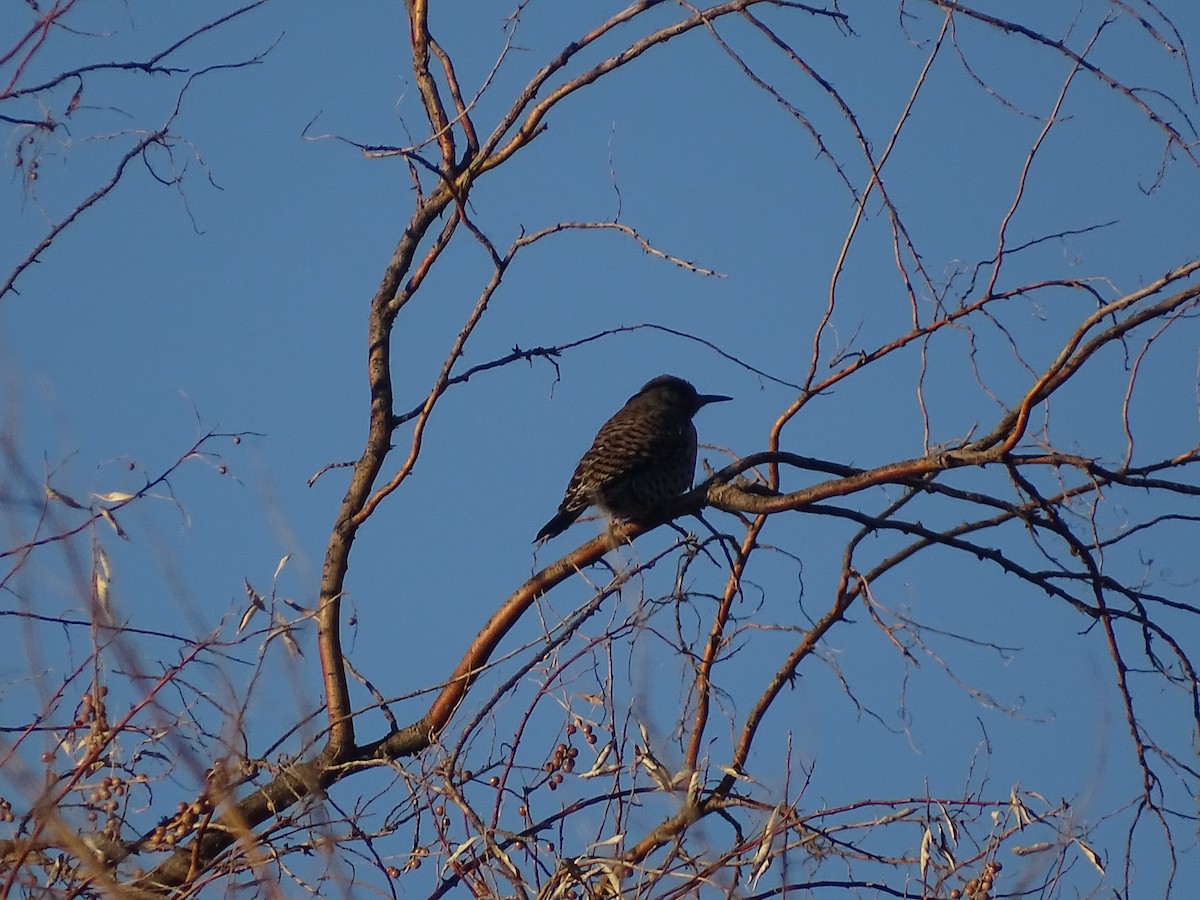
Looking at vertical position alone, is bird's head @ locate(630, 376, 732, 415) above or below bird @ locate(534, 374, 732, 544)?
above

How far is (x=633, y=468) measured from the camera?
674cm

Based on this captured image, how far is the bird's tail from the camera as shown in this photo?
638cm

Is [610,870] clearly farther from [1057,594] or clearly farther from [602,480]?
[602,480]

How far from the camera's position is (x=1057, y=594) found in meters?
3.92

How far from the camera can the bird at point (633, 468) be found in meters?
6.54

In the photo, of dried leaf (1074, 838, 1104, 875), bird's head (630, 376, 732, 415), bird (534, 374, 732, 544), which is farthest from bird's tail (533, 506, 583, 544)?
dried leaf (1074, 838, 1104, 875)

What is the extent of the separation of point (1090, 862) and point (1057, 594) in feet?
2.59

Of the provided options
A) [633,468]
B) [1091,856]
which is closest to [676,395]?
[633,468]

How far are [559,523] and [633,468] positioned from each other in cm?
51

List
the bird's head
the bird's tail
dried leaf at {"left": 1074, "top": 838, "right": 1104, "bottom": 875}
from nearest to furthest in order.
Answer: dried leaf at {"left": 1074, "top": 838, "right": 1104, "bottom": 875} → the bird's tail → the bird's head

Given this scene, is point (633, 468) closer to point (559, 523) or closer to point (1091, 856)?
point (559, 523)

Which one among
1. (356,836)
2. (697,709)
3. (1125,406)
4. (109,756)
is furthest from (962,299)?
(109,756)

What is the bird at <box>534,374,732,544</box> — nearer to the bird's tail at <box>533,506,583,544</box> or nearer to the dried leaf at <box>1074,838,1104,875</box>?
the bird's tail at <box>533,506,583,544</box>

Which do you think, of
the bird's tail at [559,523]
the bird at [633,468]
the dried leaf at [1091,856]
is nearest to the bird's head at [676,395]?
the bird at [633,468]
